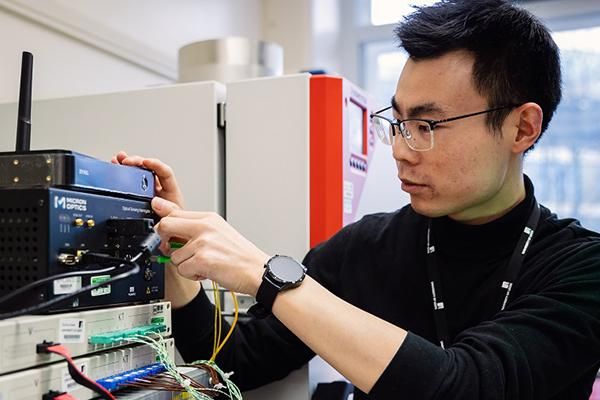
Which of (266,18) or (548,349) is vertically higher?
(266,18)

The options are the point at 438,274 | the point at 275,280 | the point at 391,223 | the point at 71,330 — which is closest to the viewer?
the point at 71,330

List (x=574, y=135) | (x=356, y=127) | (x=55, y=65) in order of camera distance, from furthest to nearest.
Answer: (x=574, y=135) < (x=55, y=65) < (x=356, y=127)

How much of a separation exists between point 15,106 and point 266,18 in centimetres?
163

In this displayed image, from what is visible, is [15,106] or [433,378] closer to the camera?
[433,378]

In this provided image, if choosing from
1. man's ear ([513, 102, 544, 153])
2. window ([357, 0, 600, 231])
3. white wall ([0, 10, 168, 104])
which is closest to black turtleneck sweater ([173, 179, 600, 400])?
man's ear ([513, 102, 544, 153])

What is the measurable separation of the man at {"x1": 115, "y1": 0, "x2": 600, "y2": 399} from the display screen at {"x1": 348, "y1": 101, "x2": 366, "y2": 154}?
132 millimetres

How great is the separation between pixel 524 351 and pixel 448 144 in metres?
0.36

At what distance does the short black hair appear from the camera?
109cm

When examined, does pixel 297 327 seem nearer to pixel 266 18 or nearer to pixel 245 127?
pixel 245 127

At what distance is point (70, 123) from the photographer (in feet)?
4.72

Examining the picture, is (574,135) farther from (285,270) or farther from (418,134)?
(285,270)

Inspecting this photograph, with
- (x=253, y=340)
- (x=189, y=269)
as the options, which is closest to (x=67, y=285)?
(x=189, y=269)

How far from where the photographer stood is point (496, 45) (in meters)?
1.10

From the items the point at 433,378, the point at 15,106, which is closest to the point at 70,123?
the point at 15,106
